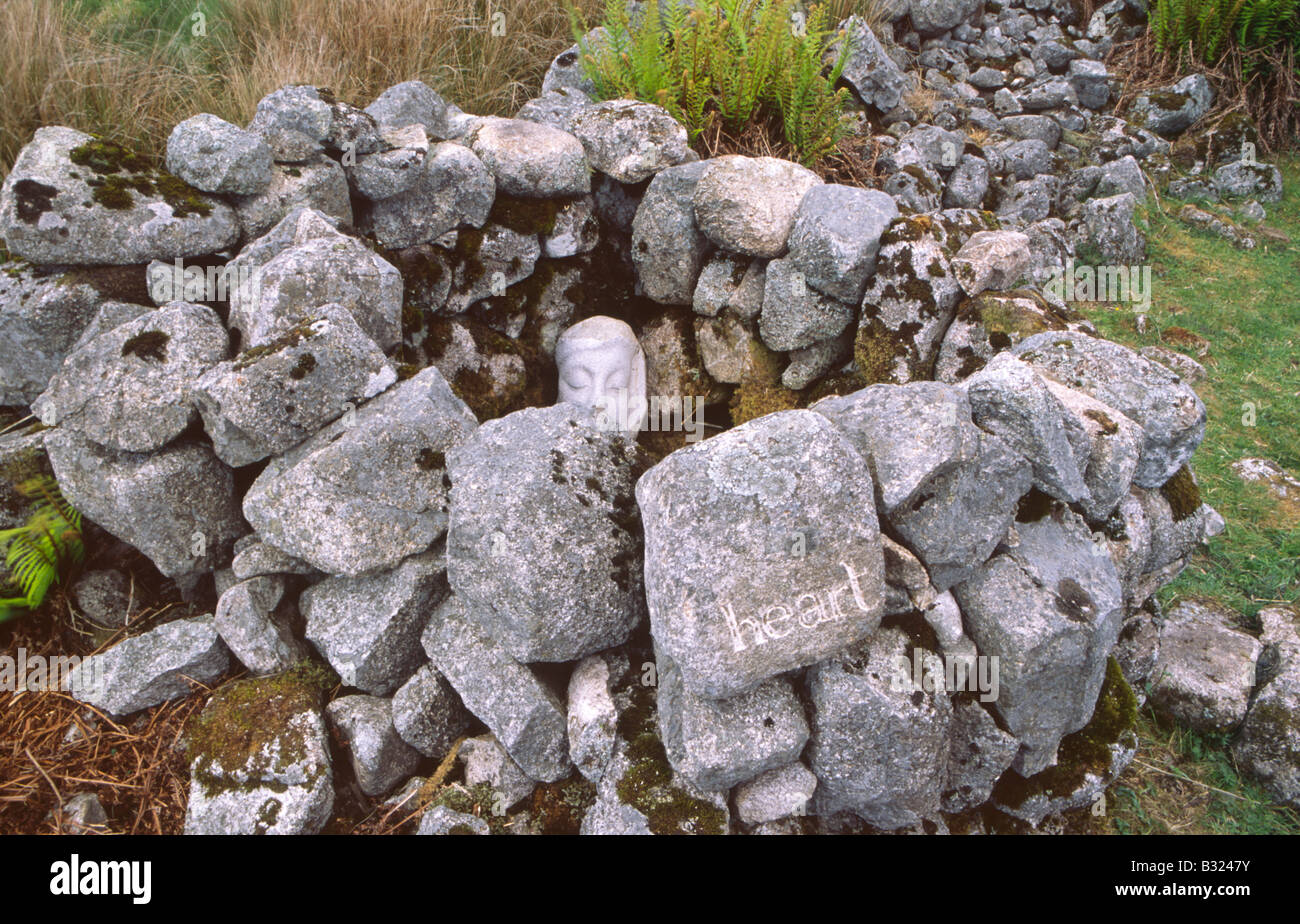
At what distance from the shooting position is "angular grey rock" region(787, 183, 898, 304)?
4.32m

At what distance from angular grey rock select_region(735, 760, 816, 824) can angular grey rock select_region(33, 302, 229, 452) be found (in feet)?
9.55

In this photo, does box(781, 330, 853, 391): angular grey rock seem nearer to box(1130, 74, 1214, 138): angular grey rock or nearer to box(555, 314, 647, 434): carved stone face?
box(555, 314, 647, 434): carved stone face

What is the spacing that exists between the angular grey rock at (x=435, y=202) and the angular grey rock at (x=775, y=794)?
3.28 metres

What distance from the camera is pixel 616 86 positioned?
578cm

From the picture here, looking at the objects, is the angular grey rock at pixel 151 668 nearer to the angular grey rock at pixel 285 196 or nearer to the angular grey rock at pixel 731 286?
the angular grey rock at pixel 285 196

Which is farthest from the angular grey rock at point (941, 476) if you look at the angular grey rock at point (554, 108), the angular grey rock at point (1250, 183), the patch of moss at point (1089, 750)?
the angular grey rock at point (1250, 183)

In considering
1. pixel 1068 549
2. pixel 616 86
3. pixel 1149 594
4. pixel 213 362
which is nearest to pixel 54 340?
pixel 213 362

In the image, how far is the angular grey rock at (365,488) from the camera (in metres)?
3.59

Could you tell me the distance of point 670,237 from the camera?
4.85m

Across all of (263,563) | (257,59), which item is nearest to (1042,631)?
(263,563)

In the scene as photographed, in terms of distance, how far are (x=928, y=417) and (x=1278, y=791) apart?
237 centimetres

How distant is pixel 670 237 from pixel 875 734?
115 inches

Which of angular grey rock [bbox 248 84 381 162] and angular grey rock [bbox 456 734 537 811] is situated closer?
angular grey rock [bbox 456 734 537 811]

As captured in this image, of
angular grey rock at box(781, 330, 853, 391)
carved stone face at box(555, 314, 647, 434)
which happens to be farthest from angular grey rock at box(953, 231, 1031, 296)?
carved stone face at box(555, 314, 647, 434)
